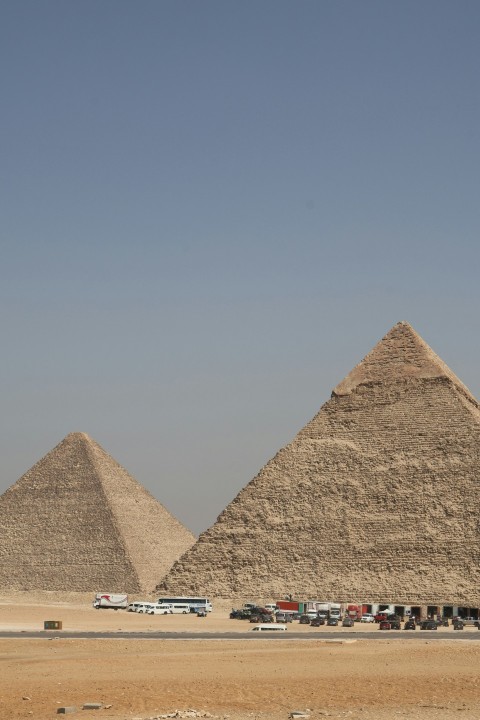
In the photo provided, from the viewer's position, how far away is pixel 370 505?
6969cm

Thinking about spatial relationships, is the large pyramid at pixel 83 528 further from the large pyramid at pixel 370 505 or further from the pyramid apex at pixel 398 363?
the pyramid apex at pixel 398 363

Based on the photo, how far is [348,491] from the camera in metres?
70.8

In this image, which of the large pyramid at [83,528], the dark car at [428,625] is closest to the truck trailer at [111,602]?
the large pyramid at [83,528]

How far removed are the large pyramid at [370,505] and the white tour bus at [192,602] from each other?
334 cm

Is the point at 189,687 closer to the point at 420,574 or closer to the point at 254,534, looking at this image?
the point at 420,574

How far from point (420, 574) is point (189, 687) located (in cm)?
4090

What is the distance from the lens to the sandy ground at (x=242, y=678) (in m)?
23.3

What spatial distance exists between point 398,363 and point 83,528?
1060 inches

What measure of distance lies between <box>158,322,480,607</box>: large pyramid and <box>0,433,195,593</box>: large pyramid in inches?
586

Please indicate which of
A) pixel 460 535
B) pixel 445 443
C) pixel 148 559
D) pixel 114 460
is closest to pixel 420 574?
A: pixel 460 535

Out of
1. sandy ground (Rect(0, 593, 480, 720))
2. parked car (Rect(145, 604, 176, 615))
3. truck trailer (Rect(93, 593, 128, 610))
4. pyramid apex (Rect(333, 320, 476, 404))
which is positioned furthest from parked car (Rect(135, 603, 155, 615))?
sandy ground (Rect(0, 593, 480, 720))

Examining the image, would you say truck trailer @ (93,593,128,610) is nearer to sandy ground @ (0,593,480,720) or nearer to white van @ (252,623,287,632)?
white van @ (252,623,287,632)

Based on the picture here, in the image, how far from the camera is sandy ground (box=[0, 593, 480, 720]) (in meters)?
23.3

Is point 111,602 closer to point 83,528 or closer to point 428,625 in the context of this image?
point 83,528
